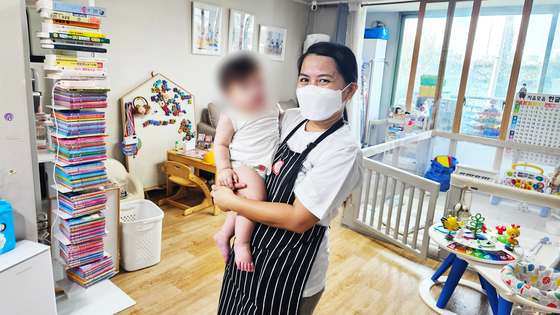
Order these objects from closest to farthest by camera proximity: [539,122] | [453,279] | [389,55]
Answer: [453,279] → [539,122] → [389,55]

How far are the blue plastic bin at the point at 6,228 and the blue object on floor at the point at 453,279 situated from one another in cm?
226

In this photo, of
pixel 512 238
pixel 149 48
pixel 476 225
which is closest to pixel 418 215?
pixel 476 225

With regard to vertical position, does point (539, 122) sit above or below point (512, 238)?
above

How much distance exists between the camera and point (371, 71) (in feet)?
17.1

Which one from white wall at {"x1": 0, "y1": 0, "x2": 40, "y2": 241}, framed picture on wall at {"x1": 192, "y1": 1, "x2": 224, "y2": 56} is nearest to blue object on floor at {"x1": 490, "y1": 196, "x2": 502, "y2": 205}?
white wall at {"x1": 0, "y1": 0, "x2": 40, "y2": 241}

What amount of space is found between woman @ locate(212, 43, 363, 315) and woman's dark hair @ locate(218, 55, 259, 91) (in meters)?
0.18

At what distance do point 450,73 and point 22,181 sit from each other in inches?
174

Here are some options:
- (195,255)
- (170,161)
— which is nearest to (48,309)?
(195,255)

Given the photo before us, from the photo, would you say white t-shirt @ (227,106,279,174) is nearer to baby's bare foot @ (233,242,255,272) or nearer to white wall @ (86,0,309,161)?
baby's bare foot @ (233,242,255,272)

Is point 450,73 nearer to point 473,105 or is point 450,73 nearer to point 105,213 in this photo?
point 473,105

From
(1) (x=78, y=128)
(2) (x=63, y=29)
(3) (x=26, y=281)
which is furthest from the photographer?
(1) (x=78, y=128)

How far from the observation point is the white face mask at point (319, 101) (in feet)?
2.89

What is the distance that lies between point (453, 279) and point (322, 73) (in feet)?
5.95

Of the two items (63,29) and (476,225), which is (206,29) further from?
(476,225)
